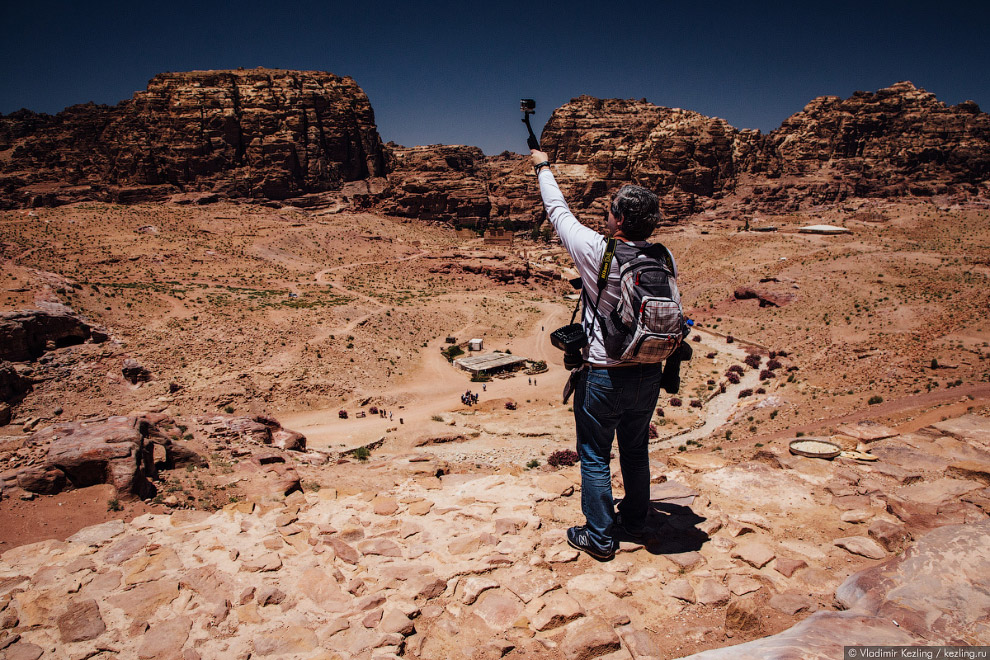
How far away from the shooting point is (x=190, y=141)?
70.6 meters

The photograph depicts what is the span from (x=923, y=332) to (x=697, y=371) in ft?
32.1

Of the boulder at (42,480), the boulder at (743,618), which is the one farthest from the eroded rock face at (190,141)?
the boulder at (743,618)

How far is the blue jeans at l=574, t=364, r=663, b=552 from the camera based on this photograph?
3588 millimetres

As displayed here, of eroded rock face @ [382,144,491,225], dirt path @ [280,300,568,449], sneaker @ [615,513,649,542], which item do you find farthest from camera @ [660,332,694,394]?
eroded rock face @ [382,144,491,225]

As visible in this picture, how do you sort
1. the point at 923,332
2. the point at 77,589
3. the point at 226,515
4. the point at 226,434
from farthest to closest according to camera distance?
the point at 923,332 → the point at 226,434 → the point at 226,515 → the point at 77,589

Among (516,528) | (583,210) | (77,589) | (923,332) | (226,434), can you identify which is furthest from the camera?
(583,210)

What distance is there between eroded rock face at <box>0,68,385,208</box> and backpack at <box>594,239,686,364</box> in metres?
80.0

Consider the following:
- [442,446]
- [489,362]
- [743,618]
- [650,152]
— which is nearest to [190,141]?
[489,362]

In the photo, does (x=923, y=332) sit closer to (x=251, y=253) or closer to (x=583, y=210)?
(x=251, y=253)

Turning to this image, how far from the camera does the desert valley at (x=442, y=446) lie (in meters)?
3.44

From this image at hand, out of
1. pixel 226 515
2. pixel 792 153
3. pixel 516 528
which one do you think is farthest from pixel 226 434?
pixel 792 153

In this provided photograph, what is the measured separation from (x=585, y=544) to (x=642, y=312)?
2.09m

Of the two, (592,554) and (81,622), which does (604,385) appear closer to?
(592,554)

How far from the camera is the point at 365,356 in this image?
25938 millimetres
